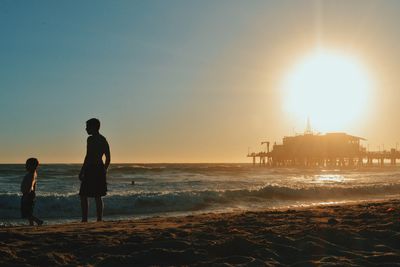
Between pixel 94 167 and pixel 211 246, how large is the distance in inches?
117

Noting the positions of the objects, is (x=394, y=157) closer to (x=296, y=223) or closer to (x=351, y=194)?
(x=351, y=194)

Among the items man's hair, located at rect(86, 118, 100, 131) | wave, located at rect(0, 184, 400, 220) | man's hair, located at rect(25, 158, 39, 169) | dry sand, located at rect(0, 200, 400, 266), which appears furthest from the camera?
wave, located at rect(0, 184, 400, 220)

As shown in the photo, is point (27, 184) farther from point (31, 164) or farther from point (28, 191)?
point (31, 164)

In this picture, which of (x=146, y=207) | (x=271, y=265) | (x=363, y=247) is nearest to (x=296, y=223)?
(x=363, y=247)

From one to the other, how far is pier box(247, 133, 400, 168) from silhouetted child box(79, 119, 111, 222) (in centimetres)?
7714

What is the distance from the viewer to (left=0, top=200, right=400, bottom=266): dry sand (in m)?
4.27

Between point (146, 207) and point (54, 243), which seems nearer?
point (54, 243)

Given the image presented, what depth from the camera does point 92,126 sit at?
726 centimetres

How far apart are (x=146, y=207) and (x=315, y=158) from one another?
2819 inches

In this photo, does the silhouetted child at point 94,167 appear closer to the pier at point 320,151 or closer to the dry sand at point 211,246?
the dry sand at point 211,246

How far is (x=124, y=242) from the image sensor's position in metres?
5.03

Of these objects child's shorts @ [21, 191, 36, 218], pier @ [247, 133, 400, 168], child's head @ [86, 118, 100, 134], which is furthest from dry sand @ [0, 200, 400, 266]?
pier @ [247, 133, 400, 168]

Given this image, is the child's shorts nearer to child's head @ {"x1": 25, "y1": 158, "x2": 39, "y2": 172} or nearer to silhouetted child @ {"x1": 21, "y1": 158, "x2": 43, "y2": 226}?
silhouetted child @ {"x1": 21, "y1": 158, "x2": 43, "y2": 226}

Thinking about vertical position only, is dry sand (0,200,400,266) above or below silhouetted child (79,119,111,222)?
below
